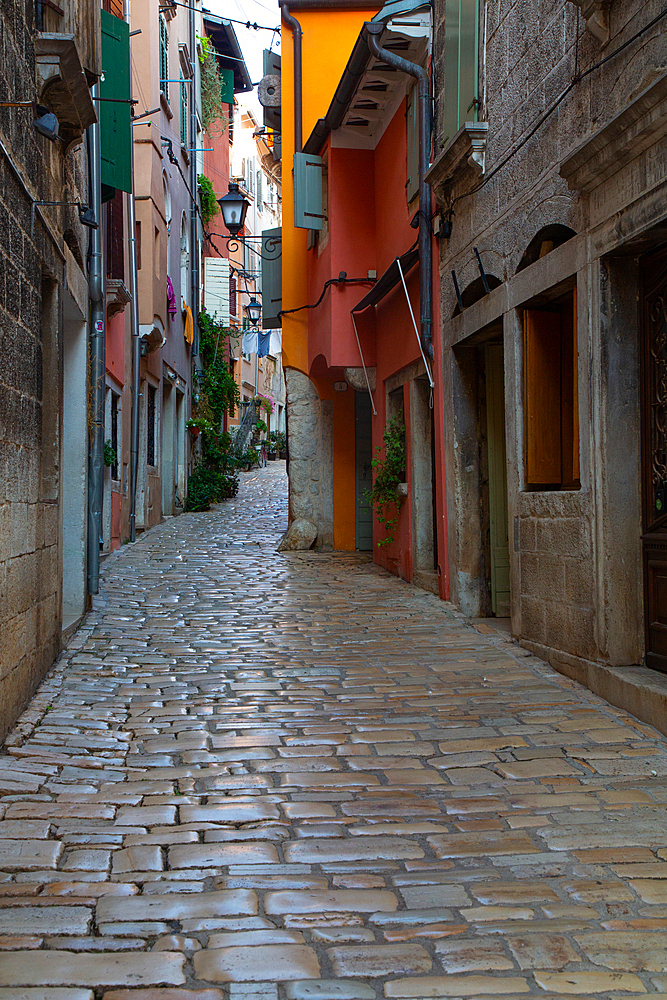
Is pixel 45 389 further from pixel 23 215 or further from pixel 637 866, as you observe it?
pixel 637 866

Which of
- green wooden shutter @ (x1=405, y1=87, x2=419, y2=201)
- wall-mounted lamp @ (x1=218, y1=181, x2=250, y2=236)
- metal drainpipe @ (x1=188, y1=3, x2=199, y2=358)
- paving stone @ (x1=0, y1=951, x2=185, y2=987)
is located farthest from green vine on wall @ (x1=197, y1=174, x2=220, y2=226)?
paving stone @ (x1=0, y1=951, x2=185, y2=987)

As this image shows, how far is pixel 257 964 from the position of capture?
2781 mm

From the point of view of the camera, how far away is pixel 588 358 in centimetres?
590

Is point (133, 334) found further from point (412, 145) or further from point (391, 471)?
point (412, 145)

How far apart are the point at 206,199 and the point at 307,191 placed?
11.3 m

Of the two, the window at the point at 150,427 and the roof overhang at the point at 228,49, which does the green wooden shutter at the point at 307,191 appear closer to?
the window at the point at 150,427

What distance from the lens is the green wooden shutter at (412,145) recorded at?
10.2m

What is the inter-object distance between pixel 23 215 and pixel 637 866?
4494mm

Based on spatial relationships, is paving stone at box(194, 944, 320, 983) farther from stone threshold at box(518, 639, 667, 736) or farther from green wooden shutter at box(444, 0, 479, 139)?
green wooden shutter at box(444, 0, 479, 139)

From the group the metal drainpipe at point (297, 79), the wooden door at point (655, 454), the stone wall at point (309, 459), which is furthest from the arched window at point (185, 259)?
the wooden door at point (655, 454)

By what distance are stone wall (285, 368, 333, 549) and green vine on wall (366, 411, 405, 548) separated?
346 centimetres

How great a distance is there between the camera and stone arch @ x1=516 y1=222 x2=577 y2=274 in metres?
6.63

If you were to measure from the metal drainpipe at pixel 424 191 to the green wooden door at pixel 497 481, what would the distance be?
1.00 metres

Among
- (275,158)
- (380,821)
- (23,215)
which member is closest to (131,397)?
(275,158)
